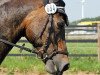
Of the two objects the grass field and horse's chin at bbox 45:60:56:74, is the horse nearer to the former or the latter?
horse's chin at bbox 45:60:56:74

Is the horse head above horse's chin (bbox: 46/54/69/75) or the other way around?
above

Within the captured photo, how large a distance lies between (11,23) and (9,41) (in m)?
0.21

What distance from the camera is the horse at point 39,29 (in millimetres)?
4457

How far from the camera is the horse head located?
446 centimetres

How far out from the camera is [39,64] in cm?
1147

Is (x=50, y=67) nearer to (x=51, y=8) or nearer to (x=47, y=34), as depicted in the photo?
(x=47, y=34)

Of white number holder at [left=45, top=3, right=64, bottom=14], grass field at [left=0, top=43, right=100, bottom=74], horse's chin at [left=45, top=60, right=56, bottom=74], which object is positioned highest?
white number holder at [left=45, top=3, right=64, bottom=14]

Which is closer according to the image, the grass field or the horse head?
the horse head

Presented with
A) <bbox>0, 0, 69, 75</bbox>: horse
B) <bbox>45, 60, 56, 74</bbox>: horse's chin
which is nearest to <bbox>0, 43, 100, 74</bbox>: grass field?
<bbox>0, 0, 69, 75</bbox>: horse

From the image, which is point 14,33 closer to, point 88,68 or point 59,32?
point 59,32

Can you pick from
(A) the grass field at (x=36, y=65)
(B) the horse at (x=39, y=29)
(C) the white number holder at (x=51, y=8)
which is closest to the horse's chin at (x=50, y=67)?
(B) the horse at (x=39, y=29)

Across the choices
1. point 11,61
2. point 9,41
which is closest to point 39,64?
point 11,61

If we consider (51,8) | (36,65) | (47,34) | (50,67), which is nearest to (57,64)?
(50,67)

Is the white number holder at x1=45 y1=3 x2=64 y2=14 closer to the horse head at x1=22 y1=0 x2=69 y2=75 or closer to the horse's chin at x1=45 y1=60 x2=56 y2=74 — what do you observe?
the horse head at x1=22 y1=0 x2=69 y2=75
